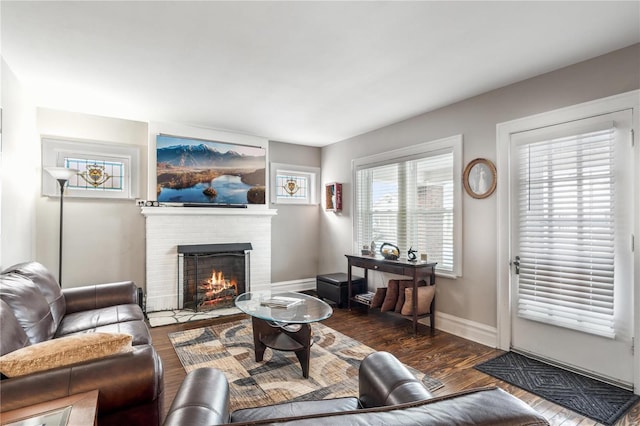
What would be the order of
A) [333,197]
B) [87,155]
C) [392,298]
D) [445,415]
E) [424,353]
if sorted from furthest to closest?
[333,197] < [87,155] < [392,298] < [424,353] < [445,415]

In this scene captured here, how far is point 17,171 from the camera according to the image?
10.2 ft

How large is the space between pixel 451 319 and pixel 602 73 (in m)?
2.75

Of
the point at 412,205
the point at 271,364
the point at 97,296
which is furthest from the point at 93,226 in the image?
the point at 412,205

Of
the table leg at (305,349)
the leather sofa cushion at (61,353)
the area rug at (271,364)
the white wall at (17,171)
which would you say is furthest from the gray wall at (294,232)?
the leather sofa cushion at (61,353)

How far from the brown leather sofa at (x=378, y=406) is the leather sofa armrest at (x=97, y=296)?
2.22 m

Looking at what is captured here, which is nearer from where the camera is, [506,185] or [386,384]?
[386,384]

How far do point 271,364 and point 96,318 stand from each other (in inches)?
58.9

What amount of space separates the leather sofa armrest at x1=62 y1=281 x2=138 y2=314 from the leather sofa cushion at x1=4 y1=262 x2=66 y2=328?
5.6 inches

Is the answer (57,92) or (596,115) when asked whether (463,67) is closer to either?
(596,115)

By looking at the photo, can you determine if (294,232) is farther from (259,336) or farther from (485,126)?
(485,126)

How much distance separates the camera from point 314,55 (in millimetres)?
2639

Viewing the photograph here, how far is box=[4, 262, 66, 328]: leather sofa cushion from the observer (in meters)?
2.38

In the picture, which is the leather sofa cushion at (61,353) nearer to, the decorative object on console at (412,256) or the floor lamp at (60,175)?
the floor lamp at (60,175)

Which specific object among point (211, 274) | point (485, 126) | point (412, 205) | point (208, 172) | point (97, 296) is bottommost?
point (211, 274)
